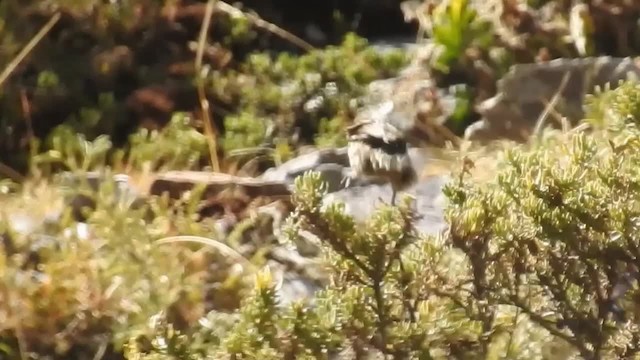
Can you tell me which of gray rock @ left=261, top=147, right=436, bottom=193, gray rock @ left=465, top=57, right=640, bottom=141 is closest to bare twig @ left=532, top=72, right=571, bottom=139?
gray rock @ left=465, top=57, right=640, bottom=141

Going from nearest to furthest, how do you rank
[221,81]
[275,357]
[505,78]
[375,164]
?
[275,357], [375,164], [505,78], [221,81]

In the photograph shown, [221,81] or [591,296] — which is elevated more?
[221,81]

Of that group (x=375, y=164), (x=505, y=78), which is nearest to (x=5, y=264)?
(x=375, y=164)

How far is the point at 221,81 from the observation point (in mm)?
1998

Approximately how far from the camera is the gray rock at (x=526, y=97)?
5.73 ft

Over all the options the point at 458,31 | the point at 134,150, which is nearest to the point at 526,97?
the point at 458,31

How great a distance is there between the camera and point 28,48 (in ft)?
6.41

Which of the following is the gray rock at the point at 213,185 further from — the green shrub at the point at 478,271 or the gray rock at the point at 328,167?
the green shrub at the point at 478,271

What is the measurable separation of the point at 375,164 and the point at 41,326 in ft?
1.39

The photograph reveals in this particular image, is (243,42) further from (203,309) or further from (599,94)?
(203,309)

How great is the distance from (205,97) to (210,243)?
68 centimetres

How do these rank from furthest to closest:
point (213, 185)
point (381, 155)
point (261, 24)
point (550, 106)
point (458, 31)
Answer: point (261, 24), point (458, 31), point (550, 106), point (213, 185), point (381, 155)

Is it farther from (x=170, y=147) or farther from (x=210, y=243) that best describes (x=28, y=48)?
(x=210, y=243)

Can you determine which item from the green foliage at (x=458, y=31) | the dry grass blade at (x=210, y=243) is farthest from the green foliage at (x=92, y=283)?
the green foliage at (x=458, y=31)
